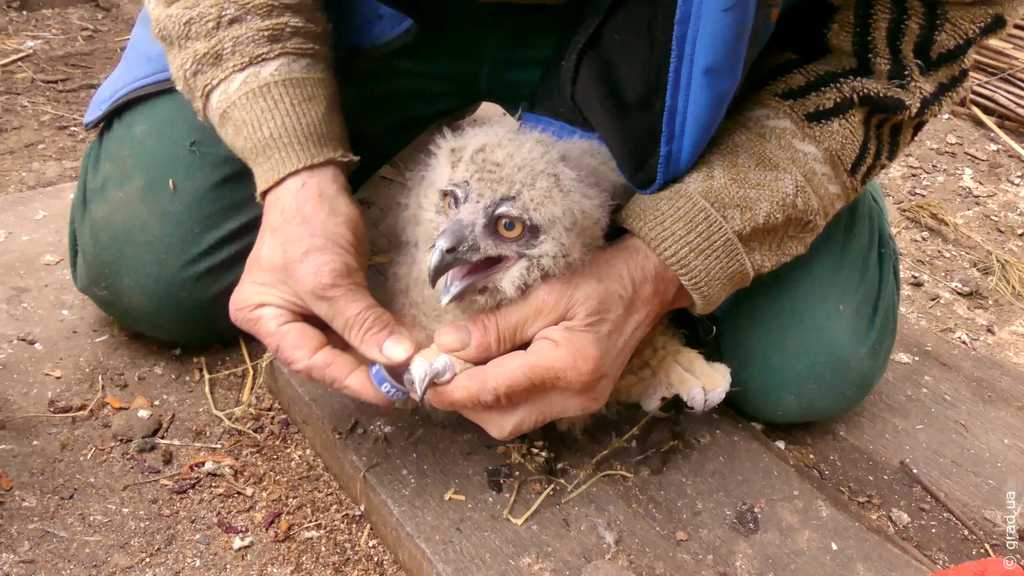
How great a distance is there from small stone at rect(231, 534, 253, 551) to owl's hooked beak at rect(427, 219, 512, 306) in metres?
0.56

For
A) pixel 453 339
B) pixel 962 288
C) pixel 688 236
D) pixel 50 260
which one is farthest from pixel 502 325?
pixel 962 288

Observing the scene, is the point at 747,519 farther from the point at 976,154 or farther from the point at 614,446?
the point at 976,154

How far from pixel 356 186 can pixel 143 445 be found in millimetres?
660

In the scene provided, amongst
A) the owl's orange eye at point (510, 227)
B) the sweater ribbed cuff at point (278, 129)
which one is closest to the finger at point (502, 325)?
the owl's orange eye at point (510, 227)

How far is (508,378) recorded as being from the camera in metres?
1.32

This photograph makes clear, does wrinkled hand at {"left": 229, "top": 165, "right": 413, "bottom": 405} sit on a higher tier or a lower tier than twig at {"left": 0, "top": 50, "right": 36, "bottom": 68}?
higher

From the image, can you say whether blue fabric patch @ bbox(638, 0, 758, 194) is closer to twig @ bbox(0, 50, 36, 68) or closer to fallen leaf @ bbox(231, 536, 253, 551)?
fallen leaf @ bbox(231, 536, 253, 551)

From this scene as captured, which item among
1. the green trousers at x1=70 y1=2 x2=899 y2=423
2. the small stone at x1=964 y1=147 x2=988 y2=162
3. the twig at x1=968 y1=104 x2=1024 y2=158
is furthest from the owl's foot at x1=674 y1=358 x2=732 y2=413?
the twig at x1=968 y1=104 x2=1024 y2=158

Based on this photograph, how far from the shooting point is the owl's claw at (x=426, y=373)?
1.33 metres

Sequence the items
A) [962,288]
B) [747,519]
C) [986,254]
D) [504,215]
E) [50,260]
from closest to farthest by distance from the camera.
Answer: [504,215], [747,519], [50,260], [962,288], [986,254]

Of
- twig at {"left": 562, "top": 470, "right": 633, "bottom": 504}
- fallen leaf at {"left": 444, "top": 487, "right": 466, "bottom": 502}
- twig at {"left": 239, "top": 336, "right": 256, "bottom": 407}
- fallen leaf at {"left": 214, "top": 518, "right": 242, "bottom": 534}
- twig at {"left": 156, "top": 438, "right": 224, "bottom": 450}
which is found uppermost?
fallen leaf at {"left": 444, "top": 487, "right": 466, "bottom": 502}

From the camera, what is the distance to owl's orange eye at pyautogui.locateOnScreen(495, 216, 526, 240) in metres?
1.29

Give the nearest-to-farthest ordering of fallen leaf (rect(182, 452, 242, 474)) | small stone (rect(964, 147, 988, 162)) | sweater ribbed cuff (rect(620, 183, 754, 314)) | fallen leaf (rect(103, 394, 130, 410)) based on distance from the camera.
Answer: sweater ribbed cuff (rect(620, 183, 754, 314)) < fallen leaf (rect(182, 452, 242, 474)) < fallen leaf (rect(103, 394, 130, 410)) < small stone (rect(964, 147, 988, 162))

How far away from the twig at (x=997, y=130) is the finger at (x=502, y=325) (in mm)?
2935
